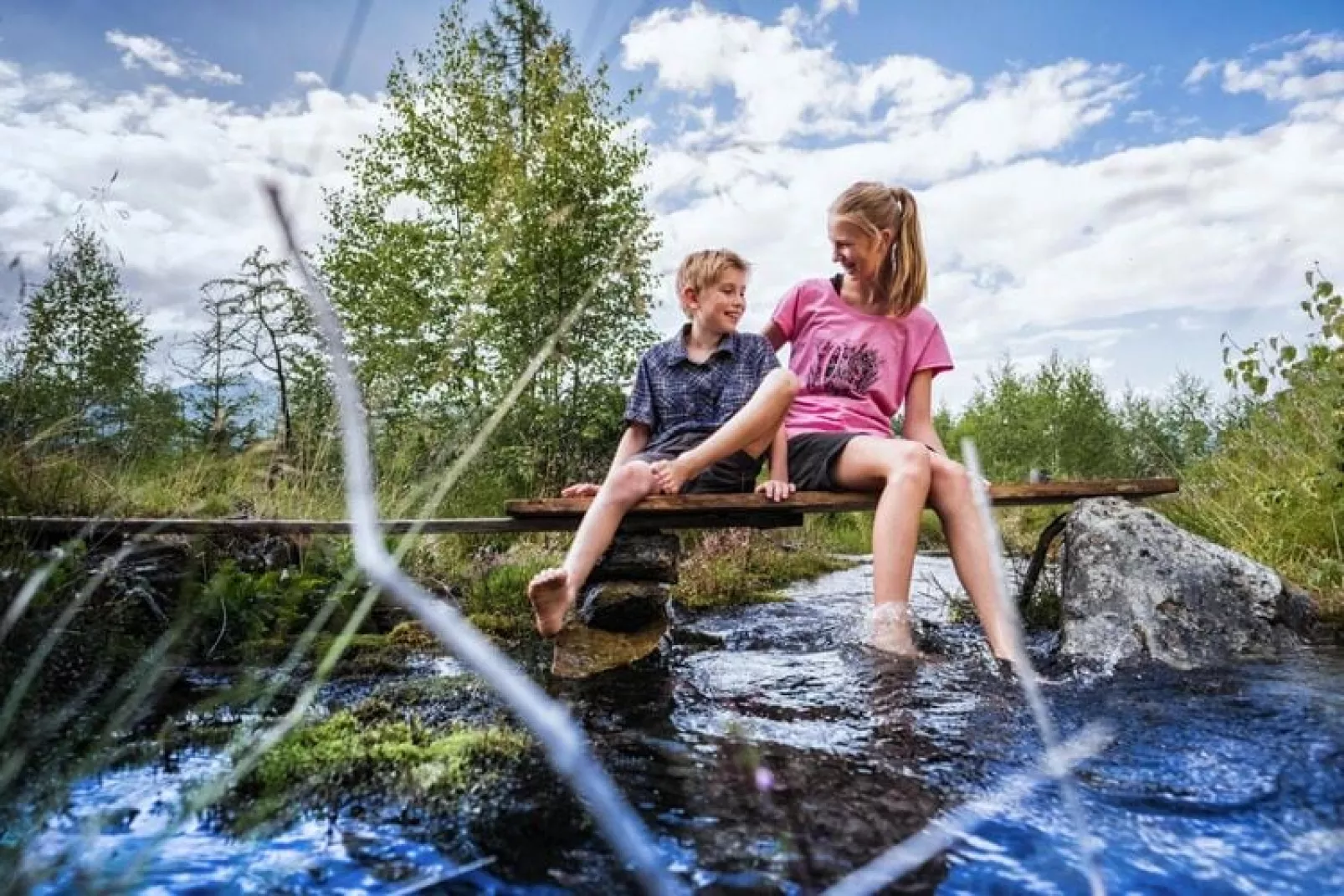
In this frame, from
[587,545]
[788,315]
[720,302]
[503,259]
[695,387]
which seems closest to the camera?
[587,545]

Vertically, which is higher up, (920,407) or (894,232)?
(894,232)

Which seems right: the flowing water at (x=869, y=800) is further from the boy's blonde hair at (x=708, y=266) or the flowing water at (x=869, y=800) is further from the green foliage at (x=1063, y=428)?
the green foliage at (x=1063, y=428)

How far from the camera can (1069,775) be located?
83.8 inches

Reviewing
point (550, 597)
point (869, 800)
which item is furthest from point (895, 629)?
point (869, 800)

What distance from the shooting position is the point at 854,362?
13.7 feet

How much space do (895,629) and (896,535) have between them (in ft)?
1.15

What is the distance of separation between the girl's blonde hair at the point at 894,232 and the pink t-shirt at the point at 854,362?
103mm

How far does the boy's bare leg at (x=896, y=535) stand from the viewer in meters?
3.44

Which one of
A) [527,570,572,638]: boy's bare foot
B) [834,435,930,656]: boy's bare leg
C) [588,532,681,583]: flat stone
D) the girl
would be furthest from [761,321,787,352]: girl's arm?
[527,570,572,638]: boy's bare foot

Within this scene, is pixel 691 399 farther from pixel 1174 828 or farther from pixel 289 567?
pixel 1174 828

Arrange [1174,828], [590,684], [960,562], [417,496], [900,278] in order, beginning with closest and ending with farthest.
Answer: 1. [1174,828]
2. [590,684]
3. [960,562]
4. [900,278]
5. [417,496]

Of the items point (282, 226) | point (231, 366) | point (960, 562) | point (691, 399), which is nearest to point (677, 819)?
point (282, 226)

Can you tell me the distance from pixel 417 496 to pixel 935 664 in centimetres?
559

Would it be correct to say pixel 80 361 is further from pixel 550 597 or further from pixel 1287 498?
pixel 1287 498
